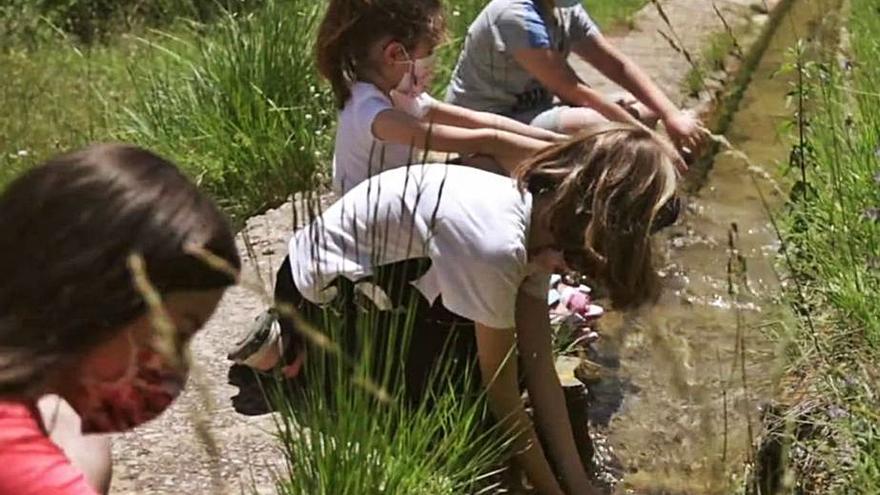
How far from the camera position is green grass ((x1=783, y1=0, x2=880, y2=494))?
292 centimetres

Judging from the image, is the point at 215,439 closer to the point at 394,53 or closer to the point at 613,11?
the point at 394,53

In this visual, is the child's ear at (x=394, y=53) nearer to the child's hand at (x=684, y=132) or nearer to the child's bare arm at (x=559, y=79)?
the child's bare arm at (x=559, y=79)

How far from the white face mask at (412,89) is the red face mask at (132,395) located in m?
1.78

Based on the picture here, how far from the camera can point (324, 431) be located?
2.44 metres

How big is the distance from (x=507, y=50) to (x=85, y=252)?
264 cm

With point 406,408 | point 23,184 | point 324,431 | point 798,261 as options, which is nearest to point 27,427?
point 23,184

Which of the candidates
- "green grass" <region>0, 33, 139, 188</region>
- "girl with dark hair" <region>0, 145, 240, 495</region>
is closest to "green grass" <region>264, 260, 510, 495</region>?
"girl with dark hair" <region>0, 145, 240, 495</region>

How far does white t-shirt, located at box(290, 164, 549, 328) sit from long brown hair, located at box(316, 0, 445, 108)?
0.52m

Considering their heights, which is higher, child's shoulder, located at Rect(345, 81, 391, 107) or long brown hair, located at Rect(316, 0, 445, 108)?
long brown hair, located at Rect(316, 0, 445, 108)

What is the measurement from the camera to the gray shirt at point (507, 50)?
4277 mm

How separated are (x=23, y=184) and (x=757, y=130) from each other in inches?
175

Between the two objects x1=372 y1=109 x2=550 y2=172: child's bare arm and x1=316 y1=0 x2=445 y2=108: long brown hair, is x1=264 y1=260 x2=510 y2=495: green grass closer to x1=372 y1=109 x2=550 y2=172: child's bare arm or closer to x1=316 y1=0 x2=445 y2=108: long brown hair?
x1=372 y1=109 x2=550 y2=172: child's bare arm

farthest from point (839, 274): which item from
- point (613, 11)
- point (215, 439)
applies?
point (613, 11)

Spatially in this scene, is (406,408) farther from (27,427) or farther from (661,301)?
(661,301)
